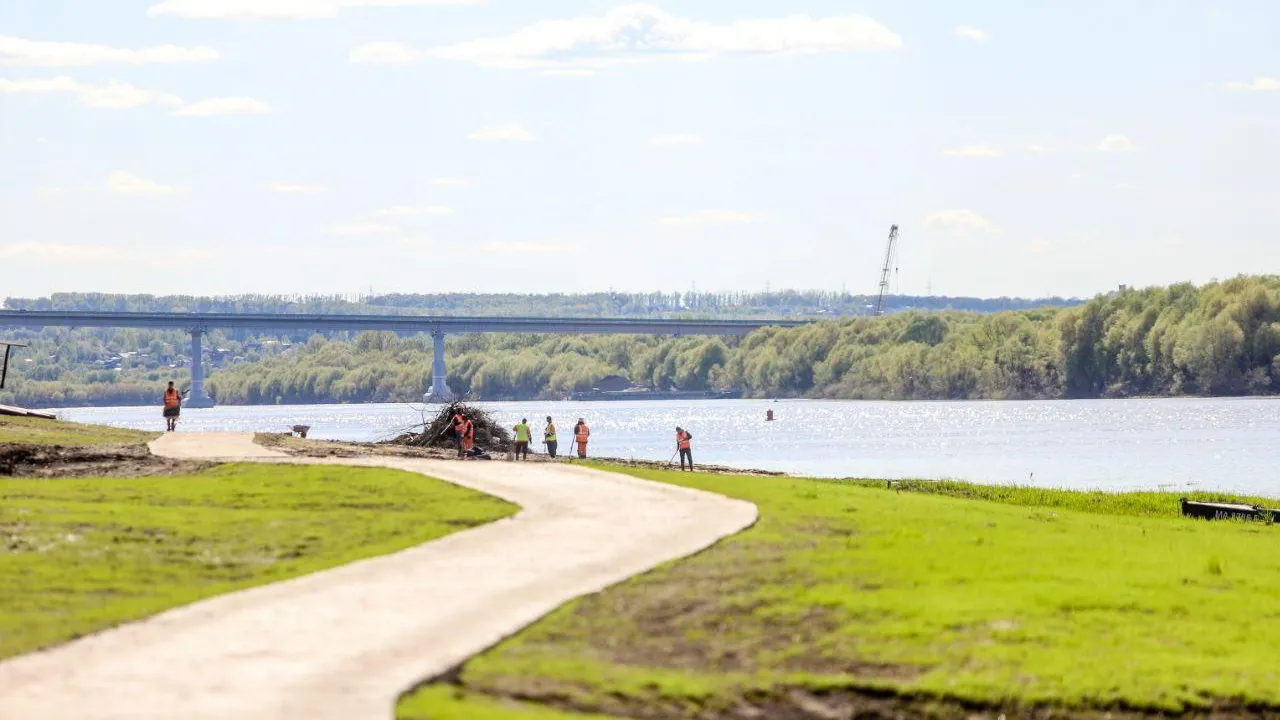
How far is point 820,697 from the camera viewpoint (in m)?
15.6

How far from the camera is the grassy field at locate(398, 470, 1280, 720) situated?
15.2 metres

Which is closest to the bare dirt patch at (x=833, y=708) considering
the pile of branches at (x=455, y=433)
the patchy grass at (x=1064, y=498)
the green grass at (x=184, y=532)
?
the green grass at (x=184, y=532)

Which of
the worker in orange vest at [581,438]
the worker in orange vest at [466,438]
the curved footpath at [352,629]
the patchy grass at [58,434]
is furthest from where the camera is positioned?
the worker in orange vest at [581,438]

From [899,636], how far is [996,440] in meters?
93.7

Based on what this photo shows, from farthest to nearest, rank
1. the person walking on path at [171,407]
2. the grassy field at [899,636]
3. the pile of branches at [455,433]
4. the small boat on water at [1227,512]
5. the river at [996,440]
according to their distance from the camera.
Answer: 1. the river at [996,440]
2. the person walking on path at [171,407]
3. the pile of branches at [455,433]
4. the small boat on water at [1227,512]
5. the grassy field at [899,636]

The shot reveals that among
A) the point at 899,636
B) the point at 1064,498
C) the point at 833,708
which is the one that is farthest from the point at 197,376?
the point at 833,708

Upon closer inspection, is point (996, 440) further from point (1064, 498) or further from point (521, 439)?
point (1064, 498)

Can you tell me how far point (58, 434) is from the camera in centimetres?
4700

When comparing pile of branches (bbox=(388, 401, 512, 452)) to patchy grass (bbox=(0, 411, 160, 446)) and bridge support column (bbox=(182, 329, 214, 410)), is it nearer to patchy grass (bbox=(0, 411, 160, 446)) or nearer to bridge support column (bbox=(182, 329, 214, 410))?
patchy grass (bbox=(0, 411, 160, 446))

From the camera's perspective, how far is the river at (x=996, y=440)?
73.4 metres

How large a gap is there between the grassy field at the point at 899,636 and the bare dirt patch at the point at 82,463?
558 inches

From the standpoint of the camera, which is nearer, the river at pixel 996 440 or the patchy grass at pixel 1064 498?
the patchy grass at pixel 1064 498

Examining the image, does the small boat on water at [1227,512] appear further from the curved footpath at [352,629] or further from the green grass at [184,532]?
the green grass at [184,532]

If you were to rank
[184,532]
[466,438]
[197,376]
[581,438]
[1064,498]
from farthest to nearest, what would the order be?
[197,376] → [581,438] → [466,438] → [1064,498] → [184,532]
